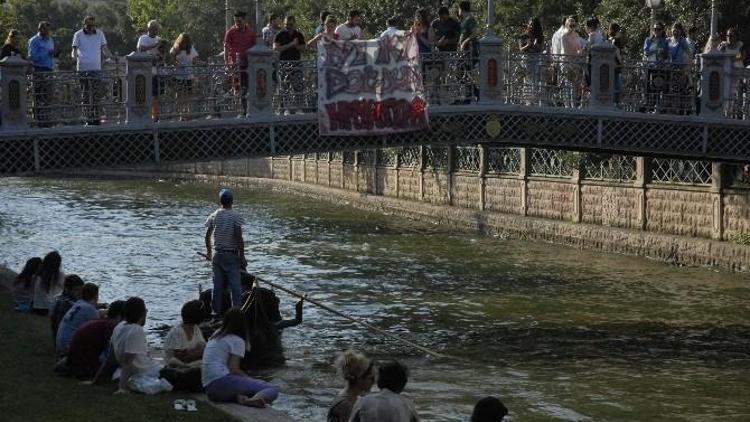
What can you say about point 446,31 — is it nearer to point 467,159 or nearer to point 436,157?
point 467,159

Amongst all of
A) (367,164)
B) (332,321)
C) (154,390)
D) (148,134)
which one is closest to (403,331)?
(332,321)

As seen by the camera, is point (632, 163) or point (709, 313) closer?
point (709, 313)

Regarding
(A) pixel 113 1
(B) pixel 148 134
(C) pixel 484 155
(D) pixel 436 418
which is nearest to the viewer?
(D) pixel 436 418

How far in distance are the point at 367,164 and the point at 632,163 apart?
16772 millimetres

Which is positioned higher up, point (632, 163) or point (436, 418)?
point (632, 163)

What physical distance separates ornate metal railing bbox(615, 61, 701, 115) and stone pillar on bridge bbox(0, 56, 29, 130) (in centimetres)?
951

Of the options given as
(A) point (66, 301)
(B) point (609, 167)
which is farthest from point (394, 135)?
(B) point (609, 167)

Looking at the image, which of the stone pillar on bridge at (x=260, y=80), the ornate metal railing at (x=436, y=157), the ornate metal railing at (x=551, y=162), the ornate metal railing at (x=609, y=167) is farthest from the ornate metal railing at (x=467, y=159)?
the stone pillar on bridge at (x=260, y=80)

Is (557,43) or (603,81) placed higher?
(557,43)

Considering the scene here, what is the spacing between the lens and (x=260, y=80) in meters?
22.9

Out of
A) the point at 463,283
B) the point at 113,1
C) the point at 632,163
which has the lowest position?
the point at 463,283

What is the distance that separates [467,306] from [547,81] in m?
4.64

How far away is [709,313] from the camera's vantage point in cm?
2588

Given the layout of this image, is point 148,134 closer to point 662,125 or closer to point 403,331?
point 403,331
